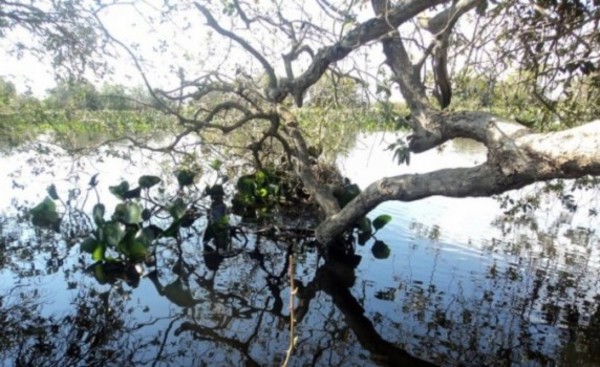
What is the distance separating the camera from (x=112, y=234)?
19.2 feet

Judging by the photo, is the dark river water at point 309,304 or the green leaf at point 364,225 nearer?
the dark river water at point 309,304

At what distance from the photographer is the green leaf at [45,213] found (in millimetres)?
6480

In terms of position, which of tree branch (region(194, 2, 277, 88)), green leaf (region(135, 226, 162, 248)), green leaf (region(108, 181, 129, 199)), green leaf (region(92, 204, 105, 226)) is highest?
tree branch (region(194, 2, 277, 88))

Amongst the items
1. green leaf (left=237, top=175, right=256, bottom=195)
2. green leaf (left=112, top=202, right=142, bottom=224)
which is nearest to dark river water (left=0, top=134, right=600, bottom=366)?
green leaf (left=112, top=202, right=142, bottom=224)

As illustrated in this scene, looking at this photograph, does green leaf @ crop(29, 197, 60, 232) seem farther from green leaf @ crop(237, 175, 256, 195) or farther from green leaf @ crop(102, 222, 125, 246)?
green leaf @ crop(237, 175, 256, 195)

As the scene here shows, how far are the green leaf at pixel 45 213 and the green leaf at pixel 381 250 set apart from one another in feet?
14.5

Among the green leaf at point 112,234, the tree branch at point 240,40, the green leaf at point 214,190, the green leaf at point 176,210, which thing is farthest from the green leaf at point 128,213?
the tree branch at point 240,40

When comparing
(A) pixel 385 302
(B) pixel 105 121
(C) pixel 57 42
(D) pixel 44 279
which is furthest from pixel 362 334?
(C) pixel 57 42

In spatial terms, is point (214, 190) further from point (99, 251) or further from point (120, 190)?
point (99, 251)

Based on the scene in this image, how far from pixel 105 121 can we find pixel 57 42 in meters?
1.22

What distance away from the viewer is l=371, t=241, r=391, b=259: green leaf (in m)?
7.10

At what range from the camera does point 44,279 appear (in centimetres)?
568

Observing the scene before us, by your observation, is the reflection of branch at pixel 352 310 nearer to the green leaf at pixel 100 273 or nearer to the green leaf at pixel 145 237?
the green leaf at pixel 145 237

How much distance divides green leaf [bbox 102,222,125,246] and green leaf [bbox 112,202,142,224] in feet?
1.11
